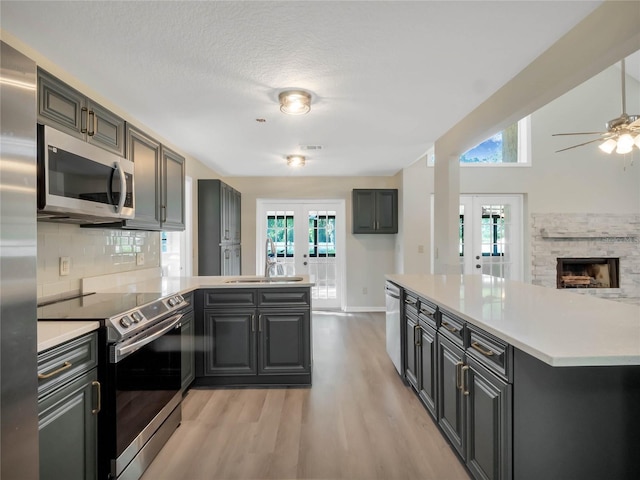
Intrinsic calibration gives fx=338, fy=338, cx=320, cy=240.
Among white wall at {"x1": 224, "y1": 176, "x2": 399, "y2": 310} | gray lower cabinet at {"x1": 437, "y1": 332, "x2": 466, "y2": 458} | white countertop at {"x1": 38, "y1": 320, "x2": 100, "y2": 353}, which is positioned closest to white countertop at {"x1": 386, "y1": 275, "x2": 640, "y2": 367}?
gray lower cabinet at {"x1": 437, "y1": 332, "x2": 466, "y2": 458}

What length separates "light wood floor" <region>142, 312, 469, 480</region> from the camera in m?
1.83

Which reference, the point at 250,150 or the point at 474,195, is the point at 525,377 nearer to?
the point at 250,150

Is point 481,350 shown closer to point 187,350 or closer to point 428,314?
point 428,314

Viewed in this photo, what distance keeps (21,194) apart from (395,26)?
1718mm

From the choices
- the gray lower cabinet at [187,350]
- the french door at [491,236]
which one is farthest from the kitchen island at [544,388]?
the french door at [491,236]

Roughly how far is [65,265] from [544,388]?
105 inches

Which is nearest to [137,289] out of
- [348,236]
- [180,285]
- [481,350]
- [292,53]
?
[180,285]

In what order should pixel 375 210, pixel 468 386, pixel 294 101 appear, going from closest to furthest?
A: pixel 468 386, pixel 294 101, pixel 375 210

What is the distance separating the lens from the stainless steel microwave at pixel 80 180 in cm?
157

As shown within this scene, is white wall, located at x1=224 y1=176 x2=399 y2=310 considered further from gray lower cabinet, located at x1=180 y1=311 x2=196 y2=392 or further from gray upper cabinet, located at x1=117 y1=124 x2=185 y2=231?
gray lower cabinet, located at x1=180 y1=311 x2=196 y2=392

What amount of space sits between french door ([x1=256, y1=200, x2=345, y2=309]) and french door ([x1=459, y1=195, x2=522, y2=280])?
2.02m

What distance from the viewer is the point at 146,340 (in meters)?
1.81

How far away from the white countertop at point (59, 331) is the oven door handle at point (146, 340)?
16cm

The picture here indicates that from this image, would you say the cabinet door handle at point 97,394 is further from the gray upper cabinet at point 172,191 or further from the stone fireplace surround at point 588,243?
the stone fireplace surround at point 588,243
